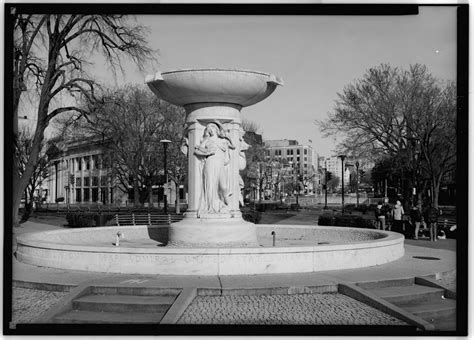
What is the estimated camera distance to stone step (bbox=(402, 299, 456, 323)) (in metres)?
7.50

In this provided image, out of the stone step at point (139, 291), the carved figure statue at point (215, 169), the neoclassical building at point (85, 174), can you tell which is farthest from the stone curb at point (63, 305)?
the neoclassical building at point (85, 174)

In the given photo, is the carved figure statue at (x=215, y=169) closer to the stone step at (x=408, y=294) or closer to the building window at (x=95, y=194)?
the stone step at (x=408, y=294)

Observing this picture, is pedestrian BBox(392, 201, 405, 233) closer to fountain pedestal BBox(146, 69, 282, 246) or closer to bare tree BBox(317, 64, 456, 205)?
bare tree BBox(317, 64, 456, 205)

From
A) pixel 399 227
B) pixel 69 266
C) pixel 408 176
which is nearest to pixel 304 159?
pixel 408 176

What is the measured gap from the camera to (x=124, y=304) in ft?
25.3

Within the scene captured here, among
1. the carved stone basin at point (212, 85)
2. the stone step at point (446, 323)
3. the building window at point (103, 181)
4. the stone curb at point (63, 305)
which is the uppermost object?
the carved stone basin at point (212, 85)

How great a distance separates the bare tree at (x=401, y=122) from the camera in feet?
83.7

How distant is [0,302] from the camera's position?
7137 millimetres

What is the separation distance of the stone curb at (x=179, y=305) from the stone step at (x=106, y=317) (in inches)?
7.0

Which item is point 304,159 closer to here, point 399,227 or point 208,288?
point 399,227

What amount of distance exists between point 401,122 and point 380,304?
76.0 feet

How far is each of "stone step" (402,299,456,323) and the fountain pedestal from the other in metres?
4.33

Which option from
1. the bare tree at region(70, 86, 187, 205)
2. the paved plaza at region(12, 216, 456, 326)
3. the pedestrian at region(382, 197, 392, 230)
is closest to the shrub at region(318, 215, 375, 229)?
the pedestrian at region(382, 197, 392, 230)

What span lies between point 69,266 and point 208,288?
3.22 meters
